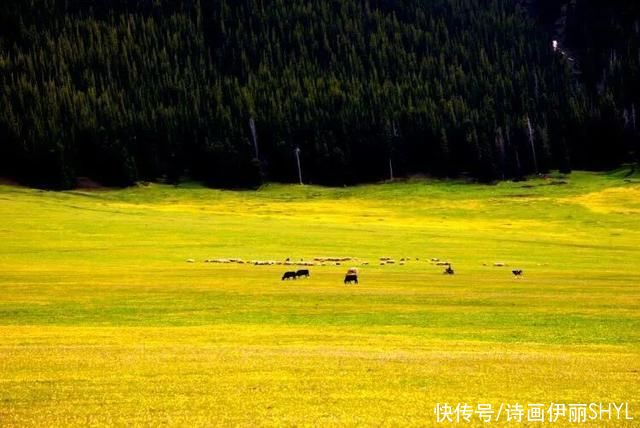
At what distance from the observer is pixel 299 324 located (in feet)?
123

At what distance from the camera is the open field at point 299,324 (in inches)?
→ 842

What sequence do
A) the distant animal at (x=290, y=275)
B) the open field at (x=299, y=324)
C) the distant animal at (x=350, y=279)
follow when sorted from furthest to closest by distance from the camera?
the distant animal at (x=290, y=275) < the distant animal at (x=350, y=279) < the open field at (x=299, y=324)

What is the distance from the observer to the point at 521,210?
132 m

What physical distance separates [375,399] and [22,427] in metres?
9.13

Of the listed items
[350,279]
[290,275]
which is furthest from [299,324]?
[290,275]

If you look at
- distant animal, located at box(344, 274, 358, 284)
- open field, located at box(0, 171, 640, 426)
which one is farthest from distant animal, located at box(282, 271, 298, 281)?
distant animal, located at box(344, 274, 358, 284)

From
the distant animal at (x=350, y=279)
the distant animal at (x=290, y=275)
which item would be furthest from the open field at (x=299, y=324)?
the distant animal at (x=290, y=275)

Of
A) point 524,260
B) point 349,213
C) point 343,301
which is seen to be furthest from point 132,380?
point 349,213

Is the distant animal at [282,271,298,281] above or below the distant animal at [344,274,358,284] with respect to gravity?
above

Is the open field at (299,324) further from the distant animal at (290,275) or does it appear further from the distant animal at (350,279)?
the distant animal at (290,275)

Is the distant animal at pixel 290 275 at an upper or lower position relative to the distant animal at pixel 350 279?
upper

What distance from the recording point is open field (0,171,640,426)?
21.4 metres

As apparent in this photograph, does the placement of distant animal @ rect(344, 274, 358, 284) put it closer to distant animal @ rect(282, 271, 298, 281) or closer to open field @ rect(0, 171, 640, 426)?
open field @ rect(0, 171, 640, 426)

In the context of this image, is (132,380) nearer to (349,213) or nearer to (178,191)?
(349,213)
